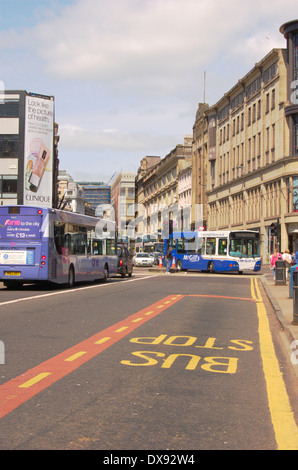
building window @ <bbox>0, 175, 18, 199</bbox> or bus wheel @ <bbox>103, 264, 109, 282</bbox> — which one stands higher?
building window @ <bbox>0, 175, 18, 199</bbox>

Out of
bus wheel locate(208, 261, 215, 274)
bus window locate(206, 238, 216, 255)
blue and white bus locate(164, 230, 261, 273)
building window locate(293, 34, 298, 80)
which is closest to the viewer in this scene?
blue and white bus locate(164, 230, 261, 273)

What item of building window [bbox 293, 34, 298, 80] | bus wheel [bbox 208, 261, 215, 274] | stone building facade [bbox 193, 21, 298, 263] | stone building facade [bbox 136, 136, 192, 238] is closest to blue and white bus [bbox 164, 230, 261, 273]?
bus wheel [bbox 208, 261, 215, 274]

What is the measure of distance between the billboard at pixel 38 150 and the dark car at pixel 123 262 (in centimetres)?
Answer: 3504

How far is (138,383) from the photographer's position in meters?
6.77

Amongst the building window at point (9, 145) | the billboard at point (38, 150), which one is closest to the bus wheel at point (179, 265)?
the billboard at point (38, 150)

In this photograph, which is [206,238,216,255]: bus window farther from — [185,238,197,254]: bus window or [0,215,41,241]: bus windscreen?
[0,215,41,241]: bus windscreen

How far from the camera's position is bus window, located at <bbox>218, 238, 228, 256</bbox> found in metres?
41.4

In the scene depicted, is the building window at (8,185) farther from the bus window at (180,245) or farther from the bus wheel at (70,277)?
the bus wheel at (70,277)

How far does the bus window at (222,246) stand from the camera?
1629 inches

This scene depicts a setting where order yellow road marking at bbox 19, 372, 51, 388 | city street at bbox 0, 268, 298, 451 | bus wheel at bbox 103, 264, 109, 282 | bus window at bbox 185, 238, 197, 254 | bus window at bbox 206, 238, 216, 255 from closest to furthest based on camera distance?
city street at bbox 0, 268, 298, 451
yellow road marking at bbox 19, 372, 51, 388
bus wheel at bbox 103, 264, 109, 282
bus window at bbox 206, 238, 216, 255
bus window at bbox 185, 238, 197, 254

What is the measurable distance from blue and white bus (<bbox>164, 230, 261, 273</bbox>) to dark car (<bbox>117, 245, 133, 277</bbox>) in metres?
7.83

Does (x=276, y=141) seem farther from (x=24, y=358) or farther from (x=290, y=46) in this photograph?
(x=24, y=358)

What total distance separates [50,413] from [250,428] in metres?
1.80

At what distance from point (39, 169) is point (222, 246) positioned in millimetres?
35801
